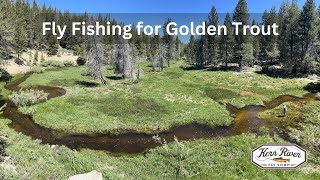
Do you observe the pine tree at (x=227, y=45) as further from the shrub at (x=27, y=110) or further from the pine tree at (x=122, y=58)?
the shrub at (x=27, y=110)

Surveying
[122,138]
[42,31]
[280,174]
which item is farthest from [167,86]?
[42,31]

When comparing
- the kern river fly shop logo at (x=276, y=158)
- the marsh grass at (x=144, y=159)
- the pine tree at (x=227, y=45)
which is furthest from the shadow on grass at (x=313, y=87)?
the kern river fly shop logo at (x=276, y=158)

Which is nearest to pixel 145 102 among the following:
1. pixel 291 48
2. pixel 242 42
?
pixel 242 42

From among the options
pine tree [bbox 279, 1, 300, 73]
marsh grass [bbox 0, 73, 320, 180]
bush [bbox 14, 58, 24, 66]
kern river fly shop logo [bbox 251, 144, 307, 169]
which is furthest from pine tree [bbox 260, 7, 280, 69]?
bush [bbox 14, 58, 24, 66]

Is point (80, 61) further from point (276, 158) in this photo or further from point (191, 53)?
point (276, 158)

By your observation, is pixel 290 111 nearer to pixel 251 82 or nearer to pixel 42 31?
pixel 251 82

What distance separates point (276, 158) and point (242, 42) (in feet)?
204

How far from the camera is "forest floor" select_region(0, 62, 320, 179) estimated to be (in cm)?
2134

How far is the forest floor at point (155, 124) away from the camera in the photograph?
840 inches

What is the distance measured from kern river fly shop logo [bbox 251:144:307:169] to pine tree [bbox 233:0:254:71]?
2268 inches

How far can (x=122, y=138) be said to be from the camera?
30547 mm

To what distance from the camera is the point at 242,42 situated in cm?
7938

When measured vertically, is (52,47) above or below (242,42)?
above

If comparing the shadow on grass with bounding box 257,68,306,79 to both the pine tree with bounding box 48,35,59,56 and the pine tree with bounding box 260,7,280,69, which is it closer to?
the pine tree with bounding box 260,7,280,69
